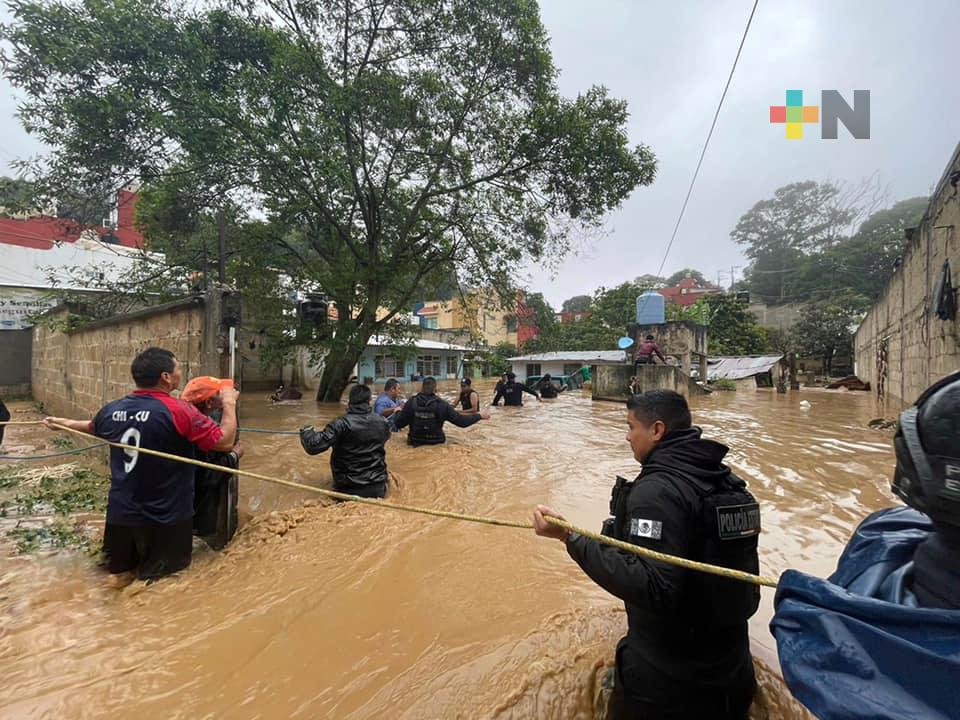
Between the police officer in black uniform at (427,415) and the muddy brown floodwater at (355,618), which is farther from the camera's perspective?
the police officer in black uniform at (427,415)

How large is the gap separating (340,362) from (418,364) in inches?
577

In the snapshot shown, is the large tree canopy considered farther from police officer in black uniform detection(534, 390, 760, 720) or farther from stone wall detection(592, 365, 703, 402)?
police officer in black uniform detection(534, 390, 760, 720)

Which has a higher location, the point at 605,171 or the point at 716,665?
the point at 605,171

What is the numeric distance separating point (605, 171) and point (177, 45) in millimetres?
9315

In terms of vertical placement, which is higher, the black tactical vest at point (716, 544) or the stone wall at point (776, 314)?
the stone wall at point (776, 314)

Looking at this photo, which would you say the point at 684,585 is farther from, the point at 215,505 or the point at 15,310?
the point at 15,310

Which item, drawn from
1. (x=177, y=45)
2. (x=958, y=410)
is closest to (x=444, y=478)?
(x=958, y=410)

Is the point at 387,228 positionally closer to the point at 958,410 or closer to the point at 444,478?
the point at 444,478

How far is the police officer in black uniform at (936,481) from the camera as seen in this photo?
919mm

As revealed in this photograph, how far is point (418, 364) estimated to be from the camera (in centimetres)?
2792

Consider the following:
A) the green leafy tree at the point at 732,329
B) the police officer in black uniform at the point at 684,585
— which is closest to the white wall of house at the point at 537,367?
the green leafy tree at the point at 732,329

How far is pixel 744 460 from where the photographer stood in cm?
700

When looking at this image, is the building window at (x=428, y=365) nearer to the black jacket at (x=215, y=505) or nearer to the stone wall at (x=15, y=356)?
the stone wall at (x=15, y=356)

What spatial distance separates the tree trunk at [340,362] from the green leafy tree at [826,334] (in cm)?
2796
